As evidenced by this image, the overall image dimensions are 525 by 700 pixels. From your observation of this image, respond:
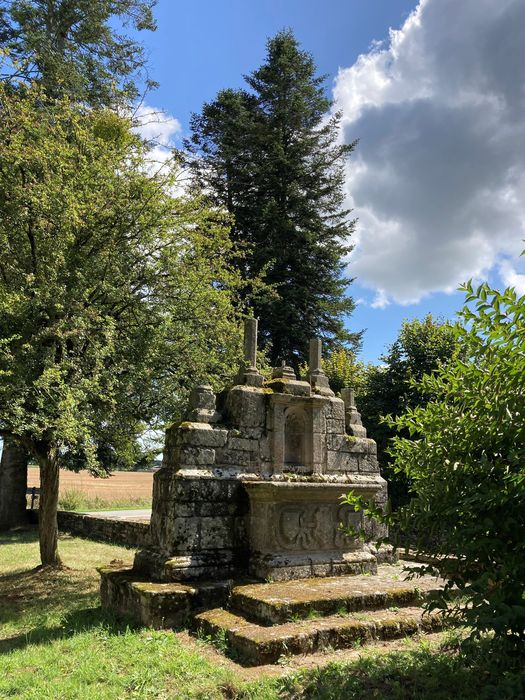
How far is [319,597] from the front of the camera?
18.4ft

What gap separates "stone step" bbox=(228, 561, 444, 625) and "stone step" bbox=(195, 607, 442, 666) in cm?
10

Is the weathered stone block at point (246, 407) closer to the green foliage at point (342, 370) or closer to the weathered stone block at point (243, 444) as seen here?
the weathered stone block at point (243, 444)

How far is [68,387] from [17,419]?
0.76 meters

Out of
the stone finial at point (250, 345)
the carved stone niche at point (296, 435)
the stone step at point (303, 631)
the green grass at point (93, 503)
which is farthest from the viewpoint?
the green grass at point (93, 503)

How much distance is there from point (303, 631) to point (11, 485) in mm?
14465

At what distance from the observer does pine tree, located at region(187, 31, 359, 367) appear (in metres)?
20.1

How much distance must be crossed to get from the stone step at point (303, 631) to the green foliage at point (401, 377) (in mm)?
7344

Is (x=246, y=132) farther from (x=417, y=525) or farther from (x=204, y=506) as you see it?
(x=417, y=525)

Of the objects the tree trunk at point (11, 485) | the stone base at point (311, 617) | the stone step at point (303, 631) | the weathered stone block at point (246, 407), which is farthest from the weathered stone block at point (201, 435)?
the tree trunk at point (11, 485)

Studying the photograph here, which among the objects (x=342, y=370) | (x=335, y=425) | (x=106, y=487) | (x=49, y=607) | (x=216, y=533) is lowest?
(x=106, y=487)

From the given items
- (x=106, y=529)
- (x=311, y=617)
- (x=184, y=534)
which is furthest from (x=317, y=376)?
(x=106, y=529)

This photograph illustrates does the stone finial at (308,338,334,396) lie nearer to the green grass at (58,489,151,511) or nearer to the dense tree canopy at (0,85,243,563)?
the dense tree canopy at (0,85,243,563)

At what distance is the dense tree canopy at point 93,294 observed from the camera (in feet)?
26.2

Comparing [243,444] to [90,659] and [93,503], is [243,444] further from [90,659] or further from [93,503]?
[93,503]
